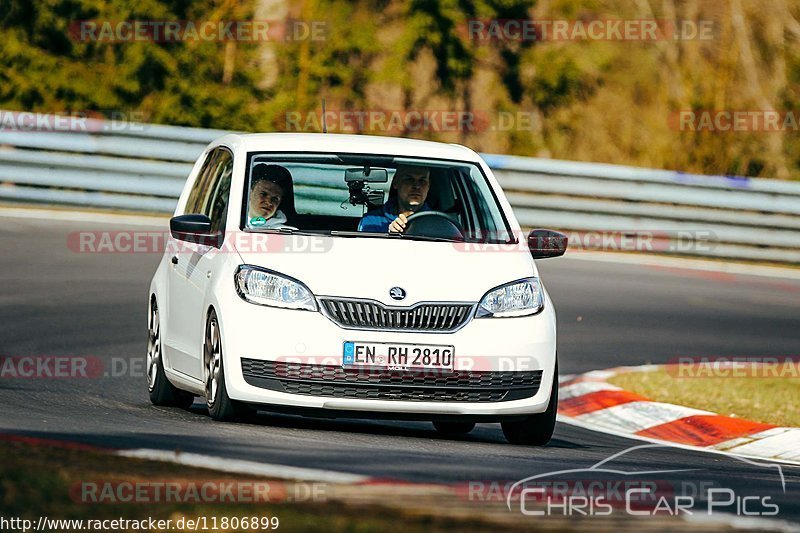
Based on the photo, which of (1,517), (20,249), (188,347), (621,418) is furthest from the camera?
(20,249)

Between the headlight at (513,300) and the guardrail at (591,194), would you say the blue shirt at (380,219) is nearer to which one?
the headlight at (513,300)

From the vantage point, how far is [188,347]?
9523 millimetres

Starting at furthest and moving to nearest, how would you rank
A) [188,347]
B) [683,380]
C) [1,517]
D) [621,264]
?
[621,264], [683,380], [188,347], [1,517]

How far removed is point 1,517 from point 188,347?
12.8 ft

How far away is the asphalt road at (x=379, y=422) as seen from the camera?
783 cm

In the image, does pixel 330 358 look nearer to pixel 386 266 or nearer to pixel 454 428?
pixel 386 266

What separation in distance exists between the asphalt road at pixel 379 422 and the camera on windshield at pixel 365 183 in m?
1.34

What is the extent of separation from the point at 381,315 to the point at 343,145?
5.46ft

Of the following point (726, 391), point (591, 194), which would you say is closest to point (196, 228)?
point (726, 391)

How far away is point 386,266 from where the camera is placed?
8.77 m

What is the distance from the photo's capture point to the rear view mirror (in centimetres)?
1009

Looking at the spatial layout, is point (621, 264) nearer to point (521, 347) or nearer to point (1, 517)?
point (521, 347)

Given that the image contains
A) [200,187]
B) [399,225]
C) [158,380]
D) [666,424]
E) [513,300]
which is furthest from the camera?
[666,424]

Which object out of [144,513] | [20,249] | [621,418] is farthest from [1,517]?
[20,249]
